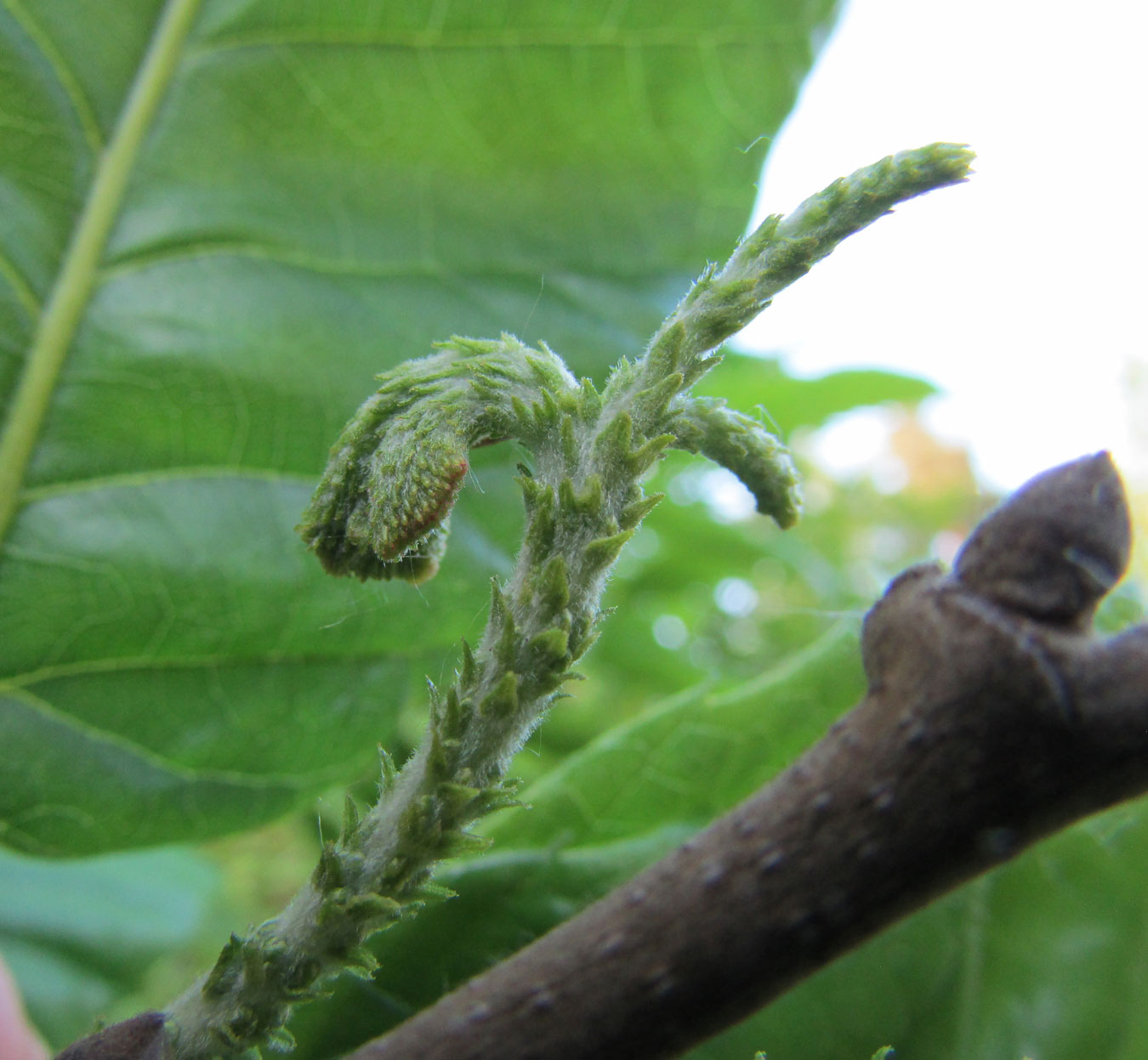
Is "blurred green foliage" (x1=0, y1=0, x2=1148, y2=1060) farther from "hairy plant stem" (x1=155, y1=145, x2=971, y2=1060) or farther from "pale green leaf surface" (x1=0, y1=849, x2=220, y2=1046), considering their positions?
"pale green leaf surface" (x1=0, y1=849, x2=220, y2=1046)

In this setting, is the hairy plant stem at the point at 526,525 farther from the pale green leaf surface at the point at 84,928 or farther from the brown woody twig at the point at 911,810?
the pale green leaf surface at the point at 84,928

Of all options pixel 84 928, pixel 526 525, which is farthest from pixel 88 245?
pixel 84 928

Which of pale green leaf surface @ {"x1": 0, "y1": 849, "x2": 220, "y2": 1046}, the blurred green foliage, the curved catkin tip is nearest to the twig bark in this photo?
the curved catkin tip

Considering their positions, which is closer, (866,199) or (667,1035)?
(667,1035)

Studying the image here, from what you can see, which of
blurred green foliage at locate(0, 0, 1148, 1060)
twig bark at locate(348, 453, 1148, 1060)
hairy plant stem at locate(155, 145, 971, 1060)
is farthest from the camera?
blurred green foliage at locate(0, 0, 1148, 1060)

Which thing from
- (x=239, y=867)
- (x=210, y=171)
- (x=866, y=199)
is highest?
(x=210, y=171)

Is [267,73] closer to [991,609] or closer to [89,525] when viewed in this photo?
[89,525]

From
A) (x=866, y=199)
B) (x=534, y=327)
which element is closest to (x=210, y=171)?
(x=534, y=327)
